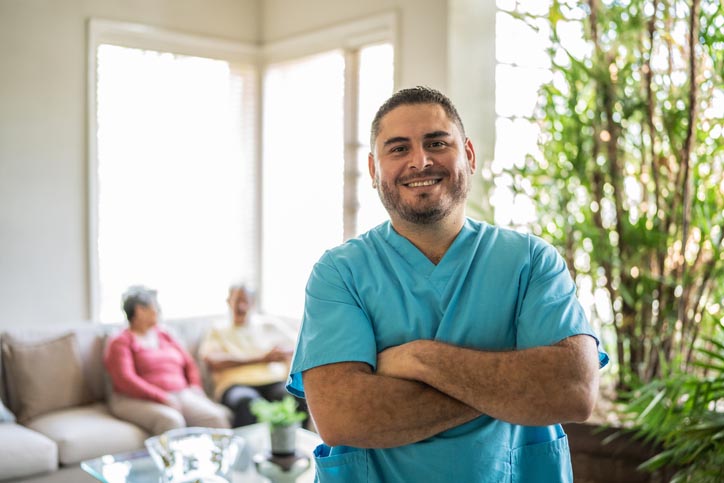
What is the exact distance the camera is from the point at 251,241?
512 centimetres

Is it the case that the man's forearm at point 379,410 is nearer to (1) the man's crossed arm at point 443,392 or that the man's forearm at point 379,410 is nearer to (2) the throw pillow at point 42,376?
(1) the man's crossed arm at point 443,392

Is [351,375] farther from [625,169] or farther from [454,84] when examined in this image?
[454,84]

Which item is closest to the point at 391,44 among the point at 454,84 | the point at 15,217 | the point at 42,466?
the point at 454,84

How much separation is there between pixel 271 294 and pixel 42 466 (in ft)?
6.97

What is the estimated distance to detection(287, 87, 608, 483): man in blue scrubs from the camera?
4.29ft

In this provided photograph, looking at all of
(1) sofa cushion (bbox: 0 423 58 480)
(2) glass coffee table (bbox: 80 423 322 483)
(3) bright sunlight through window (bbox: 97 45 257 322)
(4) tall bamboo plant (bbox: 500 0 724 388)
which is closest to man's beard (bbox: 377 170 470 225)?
(2) glass coffee table (bbox: 80 423 322 483)

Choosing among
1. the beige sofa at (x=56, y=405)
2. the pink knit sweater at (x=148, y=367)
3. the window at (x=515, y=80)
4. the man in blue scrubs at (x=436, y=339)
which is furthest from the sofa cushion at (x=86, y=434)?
the man in blue scrubs at (x=436, y=339)

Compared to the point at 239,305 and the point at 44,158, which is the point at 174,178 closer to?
the point at 44,158

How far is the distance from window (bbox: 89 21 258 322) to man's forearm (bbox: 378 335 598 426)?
3399mm

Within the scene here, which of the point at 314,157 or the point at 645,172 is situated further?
the point at 314,157

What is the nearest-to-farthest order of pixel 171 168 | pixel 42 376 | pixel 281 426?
pixel 281 426 < pixel 42 376 < pixel 171 168

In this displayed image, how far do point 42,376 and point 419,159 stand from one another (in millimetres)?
2839

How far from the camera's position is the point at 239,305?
4141 millimetres

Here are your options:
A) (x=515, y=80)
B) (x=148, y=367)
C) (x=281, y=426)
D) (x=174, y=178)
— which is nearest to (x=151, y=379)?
(x=148, y=367)
